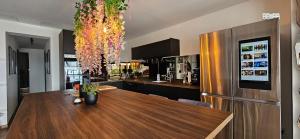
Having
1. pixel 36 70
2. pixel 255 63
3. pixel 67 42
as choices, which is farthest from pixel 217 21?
pixel 36 70

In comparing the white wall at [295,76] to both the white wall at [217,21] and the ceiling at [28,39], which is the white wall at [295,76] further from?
the ceiling at [28,39]

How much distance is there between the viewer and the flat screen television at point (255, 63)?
1.72 m

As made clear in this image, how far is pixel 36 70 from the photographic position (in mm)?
7473

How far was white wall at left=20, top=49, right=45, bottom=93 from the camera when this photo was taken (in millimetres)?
7312

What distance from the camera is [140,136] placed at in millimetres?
806

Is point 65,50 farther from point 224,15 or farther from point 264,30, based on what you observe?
point 264,30

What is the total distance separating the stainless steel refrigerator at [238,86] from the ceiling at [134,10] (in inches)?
29.1

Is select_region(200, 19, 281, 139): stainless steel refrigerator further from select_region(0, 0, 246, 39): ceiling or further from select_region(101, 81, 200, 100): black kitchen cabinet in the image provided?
select_region(0, 0, 246, 39): ceiling

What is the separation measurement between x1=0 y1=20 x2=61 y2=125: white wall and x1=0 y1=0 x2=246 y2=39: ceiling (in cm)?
28

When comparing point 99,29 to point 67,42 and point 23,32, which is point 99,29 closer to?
point 67,42

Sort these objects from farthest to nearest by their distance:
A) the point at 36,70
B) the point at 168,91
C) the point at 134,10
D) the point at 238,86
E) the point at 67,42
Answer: the point at 36,70, the point at 67,42, the point at 168,91, the point at 134,10, the point at 238,86

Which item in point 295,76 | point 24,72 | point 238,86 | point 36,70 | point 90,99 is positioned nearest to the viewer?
point 90,99

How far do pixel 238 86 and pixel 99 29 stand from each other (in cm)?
191

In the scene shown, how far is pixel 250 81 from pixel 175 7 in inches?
66.1
